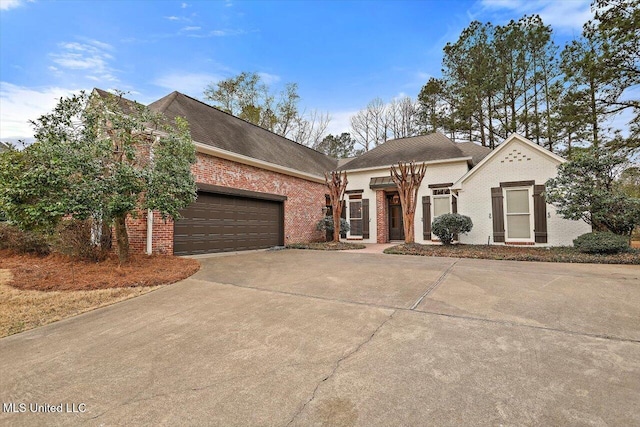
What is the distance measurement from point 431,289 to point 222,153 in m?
7.75

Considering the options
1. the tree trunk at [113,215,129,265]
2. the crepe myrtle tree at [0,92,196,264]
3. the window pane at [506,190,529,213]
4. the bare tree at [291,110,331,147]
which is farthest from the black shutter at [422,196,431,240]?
the bare tree at [291,110,331,147]

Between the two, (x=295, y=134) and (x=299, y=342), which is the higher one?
(x=295, y=134)

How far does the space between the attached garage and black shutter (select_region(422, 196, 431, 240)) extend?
6384 millimetres

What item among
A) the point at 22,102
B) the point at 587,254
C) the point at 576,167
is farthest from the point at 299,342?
the point at 22,102

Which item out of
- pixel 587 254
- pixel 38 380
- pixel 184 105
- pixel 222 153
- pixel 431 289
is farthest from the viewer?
pixel 184 105

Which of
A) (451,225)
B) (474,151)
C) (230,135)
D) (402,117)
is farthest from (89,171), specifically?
(402,117)

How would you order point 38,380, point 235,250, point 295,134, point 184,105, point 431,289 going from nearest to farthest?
point 38,380 < point 431,289 < point 235,250 < point 184,105 < point 295,134

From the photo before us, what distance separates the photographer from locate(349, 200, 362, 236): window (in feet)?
48.0

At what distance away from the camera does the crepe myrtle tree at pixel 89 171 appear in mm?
5348

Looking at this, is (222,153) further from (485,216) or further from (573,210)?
(573,210)

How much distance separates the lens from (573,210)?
333 inches

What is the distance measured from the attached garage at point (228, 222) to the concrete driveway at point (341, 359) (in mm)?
4347

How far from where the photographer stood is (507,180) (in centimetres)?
1090

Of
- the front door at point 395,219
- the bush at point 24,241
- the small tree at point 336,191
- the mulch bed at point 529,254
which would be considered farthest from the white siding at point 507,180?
the bush at point 24,241
